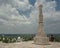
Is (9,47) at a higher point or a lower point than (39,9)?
lower

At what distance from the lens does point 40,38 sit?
27031 mm

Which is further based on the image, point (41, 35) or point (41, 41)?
point (41, 35)

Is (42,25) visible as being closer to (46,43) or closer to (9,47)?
(46,43)

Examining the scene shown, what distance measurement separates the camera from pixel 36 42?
89.0 ft

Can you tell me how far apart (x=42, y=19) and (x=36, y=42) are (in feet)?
10.7

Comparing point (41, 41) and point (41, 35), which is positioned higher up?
point (41, 35)

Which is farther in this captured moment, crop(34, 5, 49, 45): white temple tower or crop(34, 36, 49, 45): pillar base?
crop(34, 5, 49, 45): white temple tower

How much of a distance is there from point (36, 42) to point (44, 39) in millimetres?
1173

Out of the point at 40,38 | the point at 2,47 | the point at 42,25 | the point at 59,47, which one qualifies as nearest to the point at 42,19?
the point at 42,25

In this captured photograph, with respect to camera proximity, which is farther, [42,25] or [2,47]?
[42,25]

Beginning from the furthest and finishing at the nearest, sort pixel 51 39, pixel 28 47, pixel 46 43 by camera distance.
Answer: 1. pixel 51 39
2. pixel 46 43
3. pixel 28 47

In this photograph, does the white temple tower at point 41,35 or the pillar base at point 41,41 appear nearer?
the pillar base at point 41,41

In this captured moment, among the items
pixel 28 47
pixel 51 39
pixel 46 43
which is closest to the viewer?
pixel 28 47

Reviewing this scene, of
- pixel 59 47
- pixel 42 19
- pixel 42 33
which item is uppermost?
pixel 42 19
